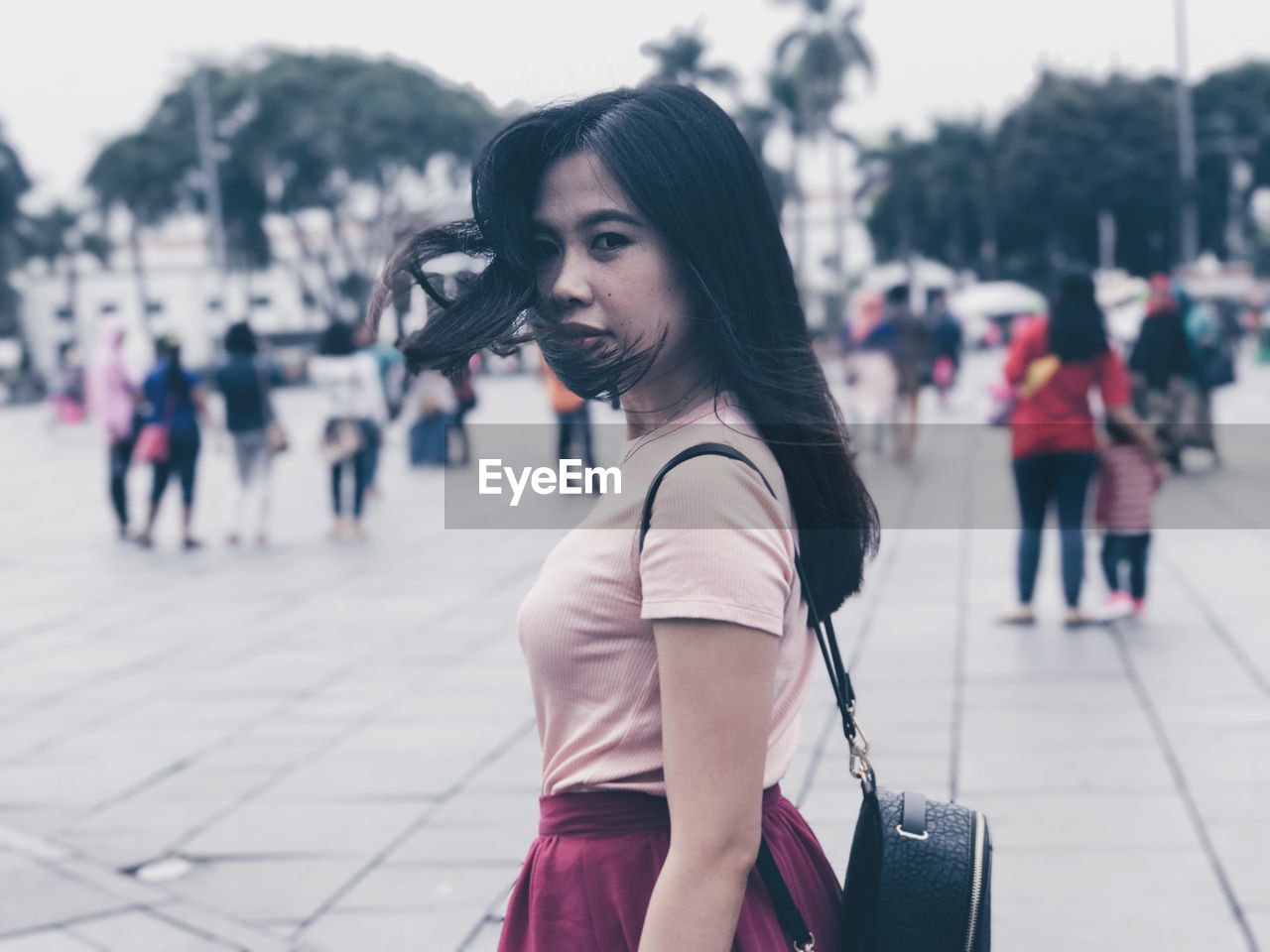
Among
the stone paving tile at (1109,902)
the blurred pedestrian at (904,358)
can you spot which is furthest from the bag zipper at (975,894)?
the blurred pedestrian at (904,358)

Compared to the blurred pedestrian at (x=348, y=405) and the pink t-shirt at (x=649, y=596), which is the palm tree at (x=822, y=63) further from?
the pink t-shirt at (x=649, y=596)

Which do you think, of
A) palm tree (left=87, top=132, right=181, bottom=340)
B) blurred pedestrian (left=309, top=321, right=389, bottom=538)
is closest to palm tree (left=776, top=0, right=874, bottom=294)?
palm tree (left=87, top=132, right=181, bottom=340)

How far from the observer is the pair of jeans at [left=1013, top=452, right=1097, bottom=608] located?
6.75 meters

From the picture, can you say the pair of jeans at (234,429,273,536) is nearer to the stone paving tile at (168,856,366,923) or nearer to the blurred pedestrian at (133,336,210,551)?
the blurred pedestrian at (133,336,210,551)

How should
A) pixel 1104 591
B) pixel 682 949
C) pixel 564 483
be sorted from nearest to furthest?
pixel 682 949 < pixel 564 483 < pixel 1104 591

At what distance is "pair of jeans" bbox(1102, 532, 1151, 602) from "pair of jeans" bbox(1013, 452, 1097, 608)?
0.71 feet

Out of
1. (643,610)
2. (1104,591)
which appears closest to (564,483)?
(643,610)

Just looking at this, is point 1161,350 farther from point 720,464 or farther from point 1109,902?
point 720,464

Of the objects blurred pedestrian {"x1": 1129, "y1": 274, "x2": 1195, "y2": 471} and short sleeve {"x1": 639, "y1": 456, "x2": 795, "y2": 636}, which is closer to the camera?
short sleeve {"x1": 639, "y1": 456, "x2": 795, "y2": 636}

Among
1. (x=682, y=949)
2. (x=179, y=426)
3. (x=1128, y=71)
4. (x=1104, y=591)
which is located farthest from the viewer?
(x=1128, y=71)

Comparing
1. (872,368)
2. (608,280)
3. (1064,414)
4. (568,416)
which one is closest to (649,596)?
(608,280)

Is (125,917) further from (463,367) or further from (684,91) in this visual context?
(684,91)

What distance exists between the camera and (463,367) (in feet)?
5.16

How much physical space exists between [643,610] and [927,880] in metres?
0.43
